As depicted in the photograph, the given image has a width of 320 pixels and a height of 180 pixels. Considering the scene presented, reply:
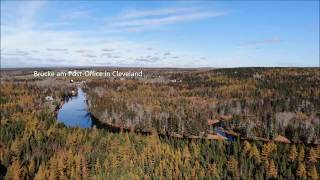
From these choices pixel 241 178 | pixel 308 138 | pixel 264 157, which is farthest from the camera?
pixel 308 138

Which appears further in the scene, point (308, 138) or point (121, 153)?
point (308, 138)

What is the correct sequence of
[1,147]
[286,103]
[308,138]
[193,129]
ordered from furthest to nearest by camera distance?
1. [286,103]
2. [193,129]
3. [308,138]
4. [1,147]

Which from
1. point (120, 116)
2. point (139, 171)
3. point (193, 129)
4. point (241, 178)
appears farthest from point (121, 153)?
point (120, 116)

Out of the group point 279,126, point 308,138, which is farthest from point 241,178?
point 279,126

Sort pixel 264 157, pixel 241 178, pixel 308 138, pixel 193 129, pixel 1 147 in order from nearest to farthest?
pixel 241 178 < pixel 264 157 < pixel 1 147 < pixel 308 138 < pixel 193 129

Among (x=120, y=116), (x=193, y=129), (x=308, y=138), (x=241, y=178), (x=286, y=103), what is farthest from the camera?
(x=286, y=103)

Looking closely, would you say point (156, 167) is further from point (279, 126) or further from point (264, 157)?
point (279, 126)

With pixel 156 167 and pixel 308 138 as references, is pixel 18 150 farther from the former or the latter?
pixel 308 138

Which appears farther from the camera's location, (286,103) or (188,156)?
(286,103)
